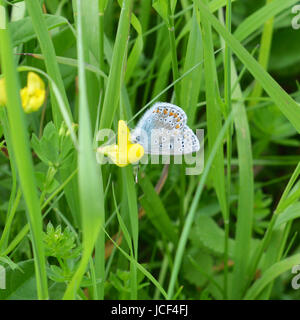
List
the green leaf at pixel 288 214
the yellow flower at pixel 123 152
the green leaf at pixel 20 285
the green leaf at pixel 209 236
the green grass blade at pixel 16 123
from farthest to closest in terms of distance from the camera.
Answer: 1. the green leaf at pixel 209 236
2. the green leaf at pixel 288 214
3. the green leaf at pixel 20 285
4. the yellow flower at pixel 123 152
5. the green grass blade at pixel 16 123

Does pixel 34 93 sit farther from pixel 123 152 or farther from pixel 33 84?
pixel 123 152

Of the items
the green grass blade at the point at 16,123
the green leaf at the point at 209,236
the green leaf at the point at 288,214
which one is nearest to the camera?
the green grass blade at the point at 16,123

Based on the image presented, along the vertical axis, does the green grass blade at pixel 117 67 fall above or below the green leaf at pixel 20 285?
above

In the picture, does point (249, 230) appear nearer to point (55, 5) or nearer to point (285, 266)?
point (285, 266)

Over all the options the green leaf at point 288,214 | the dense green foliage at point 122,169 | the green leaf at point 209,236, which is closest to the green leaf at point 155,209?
the dense green foliage at point 122,169

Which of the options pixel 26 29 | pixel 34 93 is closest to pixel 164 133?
pixel 34 93

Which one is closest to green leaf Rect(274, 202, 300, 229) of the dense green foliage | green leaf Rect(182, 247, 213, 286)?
the dense green foliage

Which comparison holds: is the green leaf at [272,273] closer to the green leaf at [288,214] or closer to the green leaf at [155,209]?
the green leaf at [288,214]

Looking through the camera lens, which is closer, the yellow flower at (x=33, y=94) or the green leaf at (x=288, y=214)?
the yellow flower at (x=33, y=94)
